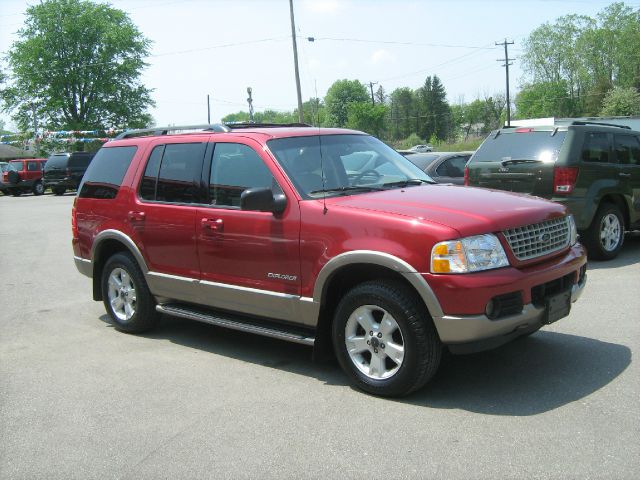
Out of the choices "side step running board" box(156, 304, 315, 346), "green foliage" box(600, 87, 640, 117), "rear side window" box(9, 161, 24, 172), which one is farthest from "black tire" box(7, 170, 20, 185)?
"green foliage" box(600, 87, 640, 117)

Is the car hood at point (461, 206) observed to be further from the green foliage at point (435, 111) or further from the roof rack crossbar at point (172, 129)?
the green foliage at point (435, 111)

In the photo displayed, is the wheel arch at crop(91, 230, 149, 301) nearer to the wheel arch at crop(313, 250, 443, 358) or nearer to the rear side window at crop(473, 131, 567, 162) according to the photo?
the wheel arch at crop(313, 250, 443, 358)

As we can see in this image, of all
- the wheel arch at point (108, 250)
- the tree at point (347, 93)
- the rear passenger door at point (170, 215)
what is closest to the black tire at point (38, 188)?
the wheel arch at point (108, 250)

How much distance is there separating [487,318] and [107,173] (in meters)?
4.28

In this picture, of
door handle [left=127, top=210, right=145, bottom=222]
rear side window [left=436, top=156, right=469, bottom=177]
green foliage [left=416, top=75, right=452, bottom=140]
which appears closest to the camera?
door handle [left=127, top=210, right=145, bottom=222]

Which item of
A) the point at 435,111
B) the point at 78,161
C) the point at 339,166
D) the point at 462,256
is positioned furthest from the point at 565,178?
the point at 435,111

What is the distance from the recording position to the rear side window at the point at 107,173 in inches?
253

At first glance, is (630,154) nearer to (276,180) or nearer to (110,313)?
(276,180)

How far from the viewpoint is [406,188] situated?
5109 millimetres

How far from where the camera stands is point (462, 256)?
13.3 feet

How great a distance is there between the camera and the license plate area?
14.1 ft

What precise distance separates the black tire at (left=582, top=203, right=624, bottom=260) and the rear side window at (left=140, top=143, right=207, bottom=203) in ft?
18.7

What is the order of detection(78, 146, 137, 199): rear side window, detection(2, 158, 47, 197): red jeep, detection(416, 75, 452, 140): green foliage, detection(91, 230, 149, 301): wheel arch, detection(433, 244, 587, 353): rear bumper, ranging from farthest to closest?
detection(416, 75, 452, 140): green foliage, detection(2, 158, 47, 197): red jeep, detection(78, 146, 137, 199): rear side window, detection(91, 230, 149, 301): wheel arch, detection(433, 244, 587, 353): rear bumper

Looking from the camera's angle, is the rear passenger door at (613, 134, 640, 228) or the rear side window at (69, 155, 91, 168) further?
the rear side window at (69, 155, 91, 168)
